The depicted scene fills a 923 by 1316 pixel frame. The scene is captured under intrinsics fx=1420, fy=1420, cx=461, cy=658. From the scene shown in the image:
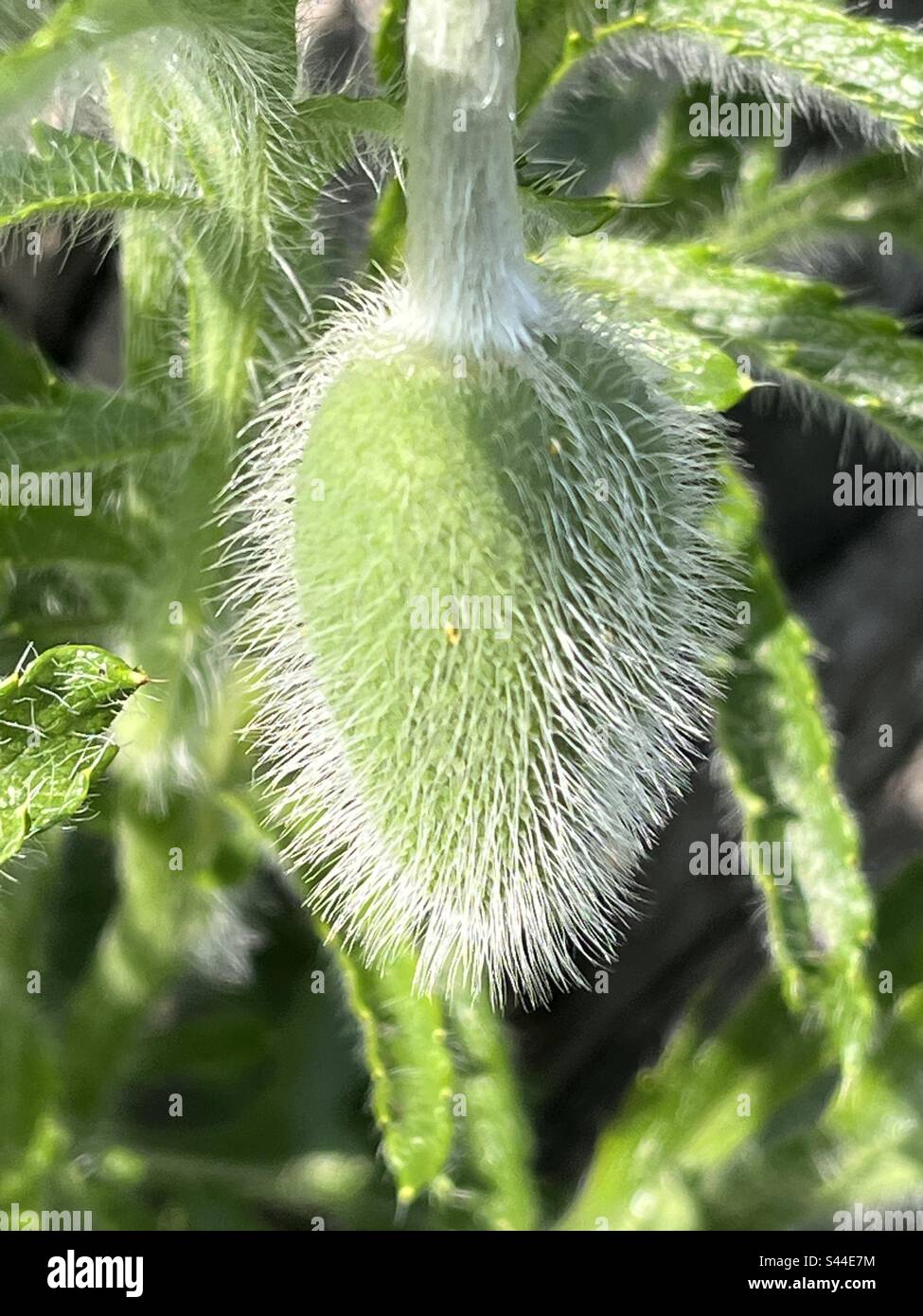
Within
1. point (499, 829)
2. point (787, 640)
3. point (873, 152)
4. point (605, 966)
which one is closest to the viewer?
point (499, 829)

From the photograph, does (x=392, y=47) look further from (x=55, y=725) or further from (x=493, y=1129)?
(x=493, y=1129)

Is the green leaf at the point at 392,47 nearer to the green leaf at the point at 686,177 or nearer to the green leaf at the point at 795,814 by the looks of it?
the green leaf at the point at 795,814

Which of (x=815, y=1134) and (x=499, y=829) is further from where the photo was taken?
(x=815, y=1134)

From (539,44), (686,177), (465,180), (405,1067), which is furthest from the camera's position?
(686,177)

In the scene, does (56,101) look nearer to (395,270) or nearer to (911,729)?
(395,270)

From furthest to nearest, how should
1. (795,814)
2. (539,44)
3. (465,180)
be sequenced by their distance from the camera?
1. (795,814)
2. (539,44)
3. (465,180)

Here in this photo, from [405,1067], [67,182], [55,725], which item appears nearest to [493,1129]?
[405,1067]

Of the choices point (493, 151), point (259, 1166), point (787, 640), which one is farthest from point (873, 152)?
point (259, 1166)
